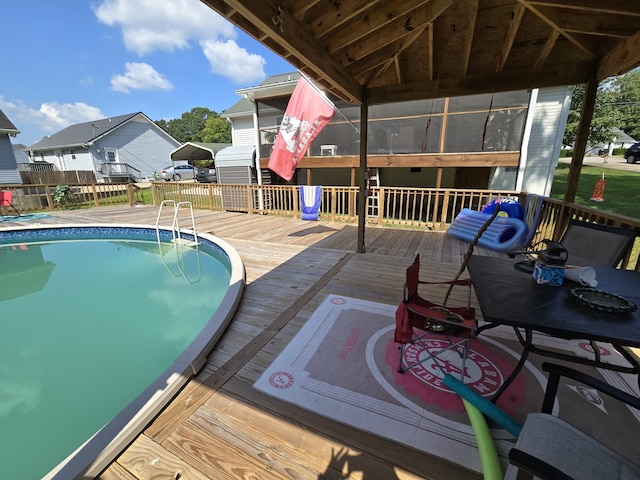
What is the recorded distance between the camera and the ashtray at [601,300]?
1.47 m

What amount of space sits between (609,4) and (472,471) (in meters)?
3.79

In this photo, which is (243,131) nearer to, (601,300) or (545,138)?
(545,138)

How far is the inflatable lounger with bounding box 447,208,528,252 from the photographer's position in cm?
487

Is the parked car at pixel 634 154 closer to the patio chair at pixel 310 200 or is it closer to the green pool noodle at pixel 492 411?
the patio chair at pixel 310 200

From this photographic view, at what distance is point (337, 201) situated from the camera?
27.5 feet

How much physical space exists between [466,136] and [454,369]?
802 centimetres

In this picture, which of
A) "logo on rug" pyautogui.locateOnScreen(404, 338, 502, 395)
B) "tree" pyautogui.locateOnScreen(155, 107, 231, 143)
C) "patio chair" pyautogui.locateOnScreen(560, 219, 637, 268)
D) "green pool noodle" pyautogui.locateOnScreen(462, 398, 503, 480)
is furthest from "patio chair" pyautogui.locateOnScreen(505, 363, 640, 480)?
"tree" pyautogui.locateOnScreen(155, 107, 231, 143)

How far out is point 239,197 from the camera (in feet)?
31.9

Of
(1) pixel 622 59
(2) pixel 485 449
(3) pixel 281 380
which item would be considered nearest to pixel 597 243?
(1) pixel 622 59

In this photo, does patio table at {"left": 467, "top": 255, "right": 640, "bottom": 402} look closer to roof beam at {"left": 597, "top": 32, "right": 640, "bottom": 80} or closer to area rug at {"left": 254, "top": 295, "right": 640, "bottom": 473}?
area rug at {"left": 254, "top": 295, "right": 640, "bottom": 473}

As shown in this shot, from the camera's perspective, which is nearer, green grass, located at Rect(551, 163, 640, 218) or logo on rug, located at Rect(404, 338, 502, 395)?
logo on rug, located at Rect(404, 338, 502, 395)

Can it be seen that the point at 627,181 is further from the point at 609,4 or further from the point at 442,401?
the point at 442,401

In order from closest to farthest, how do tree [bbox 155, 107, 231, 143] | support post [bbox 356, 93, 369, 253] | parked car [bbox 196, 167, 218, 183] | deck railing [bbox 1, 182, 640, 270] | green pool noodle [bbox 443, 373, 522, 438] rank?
1. green pool noodle [bbox 443, 373, 522, 438]
2. support post [bbox 356, 93, 369, 253]
3. deck railing [bbox 1, 182, 640, 270]
4. parked car [bbox 196, 167, 218, 183]
5. tree [bbox 155, 107, 231, 143]

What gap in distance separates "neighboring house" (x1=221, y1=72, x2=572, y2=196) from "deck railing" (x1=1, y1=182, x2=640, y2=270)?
3.57 ft
